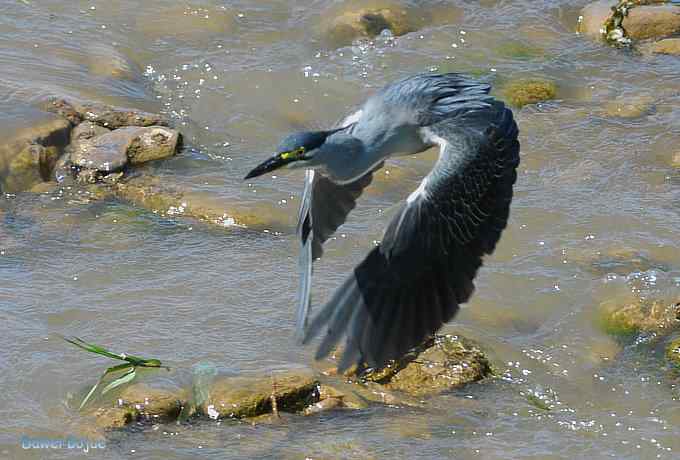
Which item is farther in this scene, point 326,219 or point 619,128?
point 619,128

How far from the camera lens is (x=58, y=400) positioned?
4.55 meters

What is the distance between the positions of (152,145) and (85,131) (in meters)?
0.41

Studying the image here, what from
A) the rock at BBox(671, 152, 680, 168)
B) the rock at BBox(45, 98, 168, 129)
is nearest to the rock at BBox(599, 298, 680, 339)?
the rock at BBox(671, 152, 680, 168)

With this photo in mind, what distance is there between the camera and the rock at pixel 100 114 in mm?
6965

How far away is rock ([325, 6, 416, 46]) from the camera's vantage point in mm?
8789

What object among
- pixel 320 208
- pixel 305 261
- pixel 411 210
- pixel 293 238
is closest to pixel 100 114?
pixel 293 238

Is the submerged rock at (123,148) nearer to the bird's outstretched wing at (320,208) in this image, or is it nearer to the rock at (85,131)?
the rock at (85,131)

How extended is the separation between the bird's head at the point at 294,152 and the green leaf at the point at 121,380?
1055 mm

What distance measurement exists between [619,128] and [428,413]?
345 centimetres

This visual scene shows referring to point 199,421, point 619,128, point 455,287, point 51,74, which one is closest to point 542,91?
point 619,128

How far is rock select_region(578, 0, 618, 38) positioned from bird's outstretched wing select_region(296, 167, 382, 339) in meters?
4.32

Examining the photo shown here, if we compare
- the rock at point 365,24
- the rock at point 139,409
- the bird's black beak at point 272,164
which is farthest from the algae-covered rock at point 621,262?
the rock at point 365,24

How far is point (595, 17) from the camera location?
29.1ft

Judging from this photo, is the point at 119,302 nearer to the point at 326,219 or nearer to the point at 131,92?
the point at 326,219
